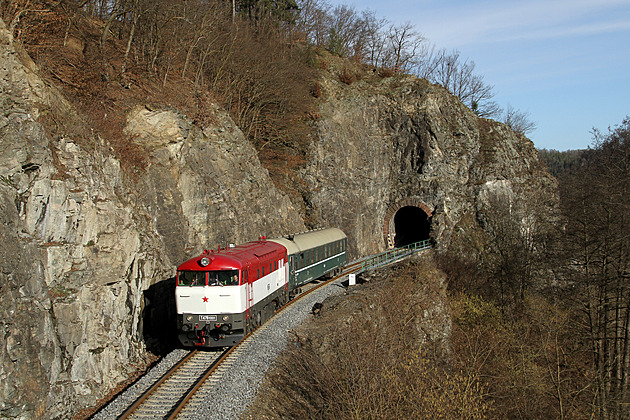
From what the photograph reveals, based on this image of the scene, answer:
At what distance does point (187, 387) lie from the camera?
1094cm

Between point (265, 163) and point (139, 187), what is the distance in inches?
672

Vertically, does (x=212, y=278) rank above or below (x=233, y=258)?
below

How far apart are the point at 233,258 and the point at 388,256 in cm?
2305

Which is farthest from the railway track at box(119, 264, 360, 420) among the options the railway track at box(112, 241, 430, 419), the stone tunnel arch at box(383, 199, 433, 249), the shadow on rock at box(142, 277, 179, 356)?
the stone tunnel arch at box(383, 199, 433, 249)

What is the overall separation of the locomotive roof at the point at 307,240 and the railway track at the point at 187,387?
21.6ft

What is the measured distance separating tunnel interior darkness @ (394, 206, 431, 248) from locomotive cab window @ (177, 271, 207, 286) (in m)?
31.1

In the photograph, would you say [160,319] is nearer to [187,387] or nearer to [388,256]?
[187,387]

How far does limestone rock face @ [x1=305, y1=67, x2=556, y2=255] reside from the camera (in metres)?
36.9

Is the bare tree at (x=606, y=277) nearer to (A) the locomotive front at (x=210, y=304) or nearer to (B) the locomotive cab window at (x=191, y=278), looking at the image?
(A) the locomotive front at (x=210, y=304)

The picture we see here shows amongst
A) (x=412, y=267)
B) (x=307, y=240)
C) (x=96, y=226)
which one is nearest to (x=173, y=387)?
(x=96, y=226)

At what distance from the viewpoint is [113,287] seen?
1263cm

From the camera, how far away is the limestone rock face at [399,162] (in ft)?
121

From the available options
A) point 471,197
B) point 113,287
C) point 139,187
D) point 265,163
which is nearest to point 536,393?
point 113,287

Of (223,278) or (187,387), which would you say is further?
(223,278)
